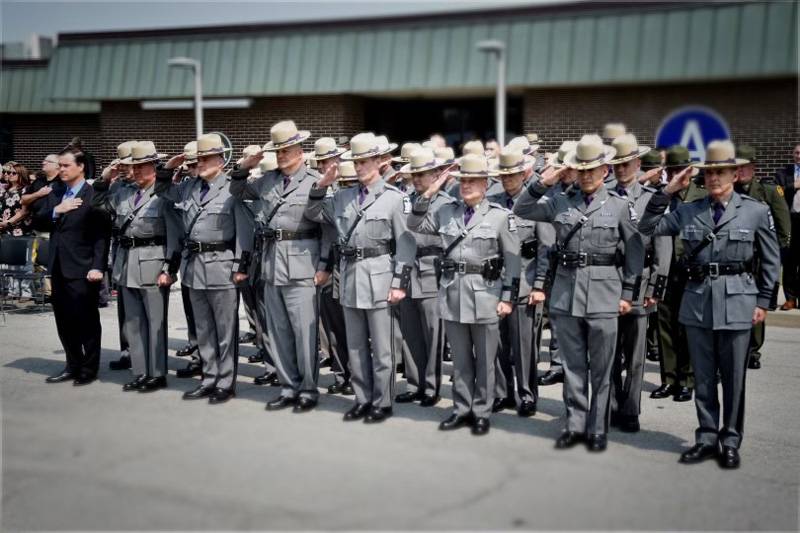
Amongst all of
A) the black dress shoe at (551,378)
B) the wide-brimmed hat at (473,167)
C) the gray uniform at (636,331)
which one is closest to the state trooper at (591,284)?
the gray uniform at (636,331)

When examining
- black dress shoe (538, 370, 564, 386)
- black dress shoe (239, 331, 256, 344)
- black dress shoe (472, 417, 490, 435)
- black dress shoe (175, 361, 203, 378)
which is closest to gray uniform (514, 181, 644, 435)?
black dress shoe (472, 417, 490, 435)

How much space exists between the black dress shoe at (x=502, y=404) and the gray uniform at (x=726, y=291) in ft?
5.10

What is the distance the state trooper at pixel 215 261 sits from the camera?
7066 millimetres

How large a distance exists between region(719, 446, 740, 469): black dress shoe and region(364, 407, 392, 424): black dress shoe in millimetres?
2238

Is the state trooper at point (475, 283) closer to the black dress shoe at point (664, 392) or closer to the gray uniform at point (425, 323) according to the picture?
the gray uniform at point (425, 323)

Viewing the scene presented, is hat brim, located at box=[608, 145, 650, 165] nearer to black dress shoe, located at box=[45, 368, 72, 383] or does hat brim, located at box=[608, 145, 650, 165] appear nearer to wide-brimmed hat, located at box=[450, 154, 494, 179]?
wide-brimmed hat, located at box=[450, 154, 494, 179]

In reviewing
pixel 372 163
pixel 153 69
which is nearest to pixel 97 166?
pixel 153 69

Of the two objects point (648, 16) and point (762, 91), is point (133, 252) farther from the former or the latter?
point (762, 91)

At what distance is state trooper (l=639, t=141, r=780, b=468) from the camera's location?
5.49 meters

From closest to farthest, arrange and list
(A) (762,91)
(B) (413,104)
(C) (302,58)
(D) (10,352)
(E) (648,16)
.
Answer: (A) (762,91) → (E) (648,16) → (D) (10,352) → (C) (302,58) → (B) (413,104)

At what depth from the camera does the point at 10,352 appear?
8930 millimetres

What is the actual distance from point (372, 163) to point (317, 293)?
1061 millimetres

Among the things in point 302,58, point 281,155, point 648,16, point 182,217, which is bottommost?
point 182,217

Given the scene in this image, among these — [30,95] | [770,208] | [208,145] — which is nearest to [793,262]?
[770,208]
